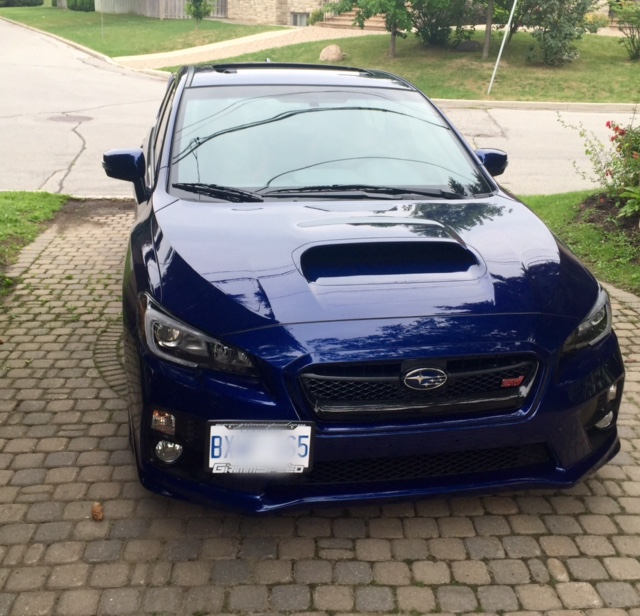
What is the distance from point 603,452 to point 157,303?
6.31 feet

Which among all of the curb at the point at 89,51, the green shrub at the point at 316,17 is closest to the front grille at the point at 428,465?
A: the curb at the point at 89,51

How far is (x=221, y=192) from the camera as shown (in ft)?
12.4

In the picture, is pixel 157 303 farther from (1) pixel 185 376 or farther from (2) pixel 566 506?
(2) pixel 566 506

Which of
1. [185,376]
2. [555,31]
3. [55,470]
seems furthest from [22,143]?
[555,31]

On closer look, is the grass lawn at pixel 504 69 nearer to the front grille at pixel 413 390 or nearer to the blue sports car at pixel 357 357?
the blue sports car at pixel 357 357

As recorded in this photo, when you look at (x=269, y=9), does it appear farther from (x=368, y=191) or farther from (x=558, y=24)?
(x=368, y=191)

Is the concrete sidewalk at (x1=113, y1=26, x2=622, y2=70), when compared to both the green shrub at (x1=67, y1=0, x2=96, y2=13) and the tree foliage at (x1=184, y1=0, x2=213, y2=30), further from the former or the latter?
the green shrub at (x1=67, y1=0, x2=96, y2=13)

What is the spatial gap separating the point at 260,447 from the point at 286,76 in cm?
287

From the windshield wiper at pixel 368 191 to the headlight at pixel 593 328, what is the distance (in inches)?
39.8

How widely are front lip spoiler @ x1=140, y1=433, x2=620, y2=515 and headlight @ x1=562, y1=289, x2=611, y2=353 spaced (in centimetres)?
50

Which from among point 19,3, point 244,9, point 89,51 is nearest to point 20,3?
point 19,3

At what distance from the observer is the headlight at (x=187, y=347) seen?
273 centimetres

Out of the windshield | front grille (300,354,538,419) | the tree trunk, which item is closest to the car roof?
the windshield

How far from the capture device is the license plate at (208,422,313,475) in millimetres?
2678
